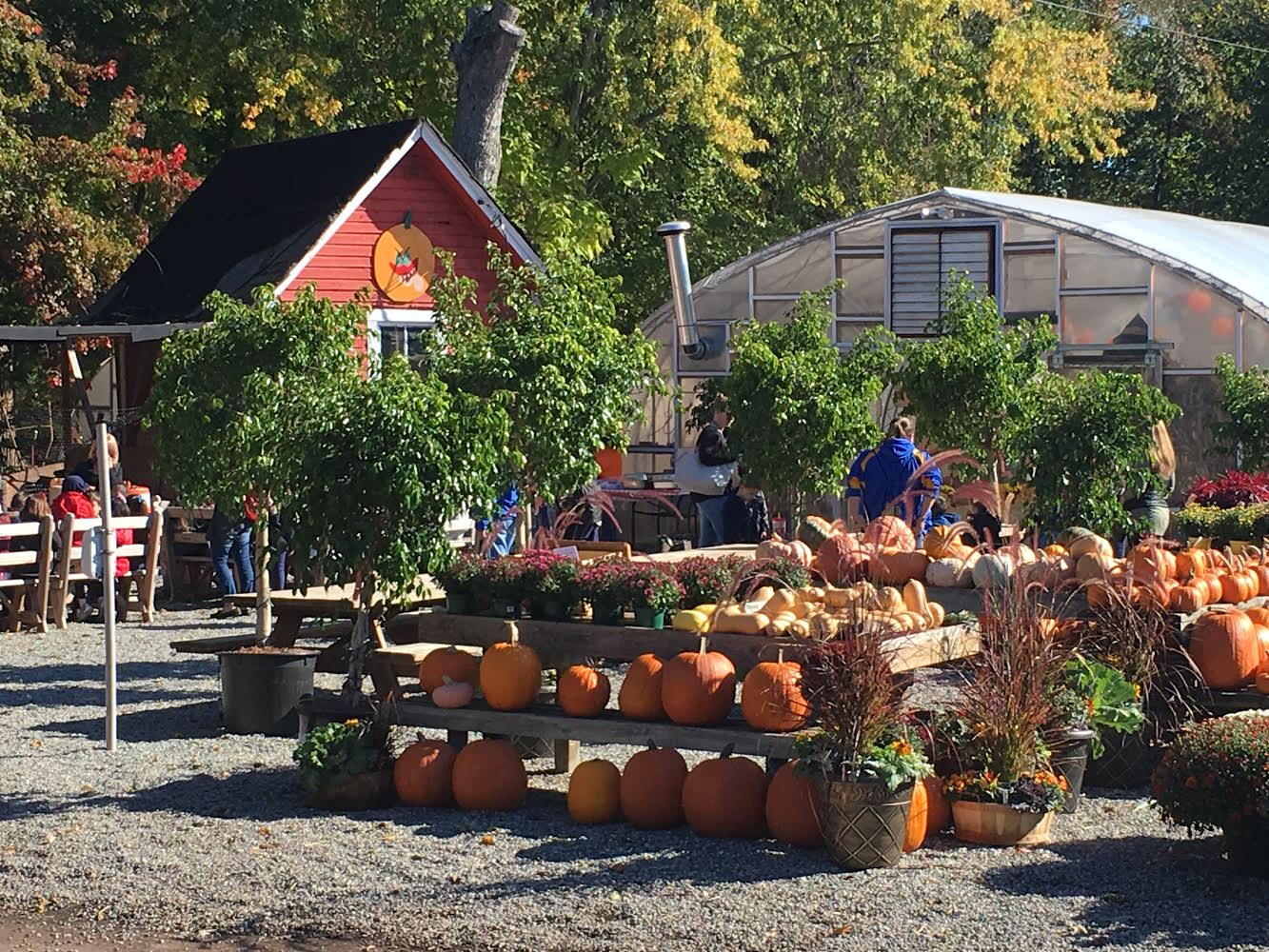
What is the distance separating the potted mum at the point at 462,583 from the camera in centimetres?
990

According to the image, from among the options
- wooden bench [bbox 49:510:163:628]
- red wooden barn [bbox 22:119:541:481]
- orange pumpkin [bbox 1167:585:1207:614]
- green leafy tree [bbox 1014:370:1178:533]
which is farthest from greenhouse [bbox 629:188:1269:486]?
orange pumpkin [bbox 1167:585:1207:614]

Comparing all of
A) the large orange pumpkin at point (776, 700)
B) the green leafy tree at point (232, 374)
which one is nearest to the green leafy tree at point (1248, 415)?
the green leafy tree at point (232, 374)

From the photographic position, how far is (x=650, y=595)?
930 cm

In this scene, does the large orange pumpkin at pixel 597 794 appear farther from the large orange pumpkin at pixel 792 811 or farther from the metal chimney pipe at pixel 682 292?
the metal chimney pipe at pixel 682 292

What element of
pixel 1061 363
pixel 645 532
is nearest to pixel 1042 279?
pixel 1061 363

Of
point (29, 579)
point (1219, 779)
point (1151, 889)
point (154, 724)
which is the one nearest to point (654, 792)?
point (1151, 889)

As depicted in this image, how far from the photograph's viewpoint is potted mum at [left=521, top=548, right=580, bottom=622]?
9594 mm

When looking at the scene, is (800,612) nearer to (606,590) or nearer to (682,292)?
(606,590)

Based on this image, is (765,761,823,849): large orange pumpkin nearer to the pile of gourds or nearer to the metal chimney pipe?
the pile of gourds

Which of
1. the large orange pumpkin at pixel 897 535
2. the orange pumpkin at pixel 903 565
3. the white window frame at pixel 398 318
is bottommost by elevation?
the orange pumpkin at pixel 903 565

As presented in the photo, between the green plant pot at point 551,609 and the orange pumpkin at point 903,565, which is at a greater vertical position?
the orange pumpkin at point 903,565

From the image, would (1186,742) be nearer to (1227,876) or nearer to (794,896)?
(1227,876)

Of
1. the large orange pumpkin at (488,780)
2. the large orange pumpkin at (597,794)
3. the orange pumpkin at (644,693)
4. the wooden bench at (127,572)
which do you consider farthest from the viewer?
the wooden bench at (127,572)

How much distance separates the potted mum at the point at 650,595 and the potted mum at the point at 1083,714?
190 cm
